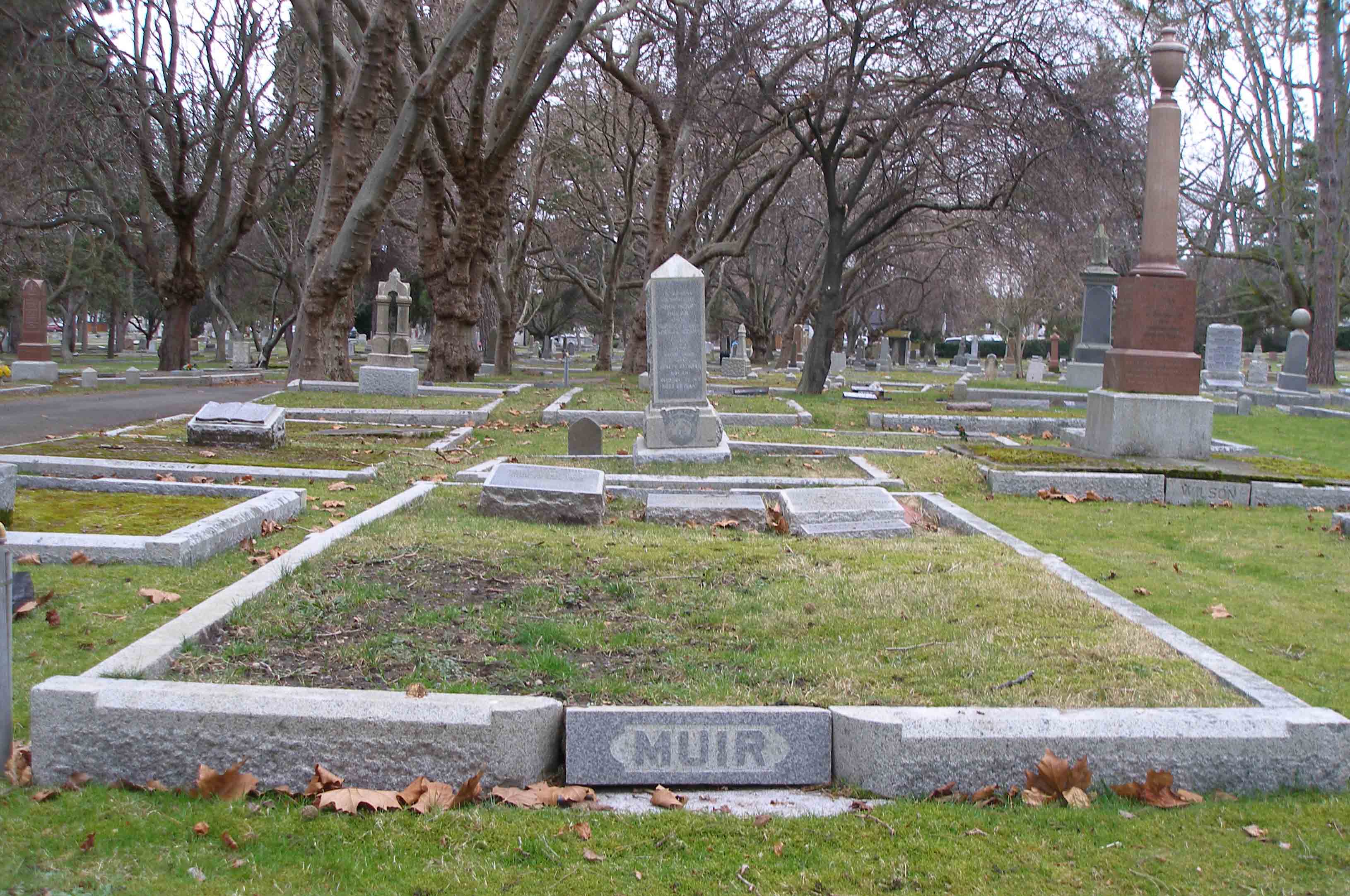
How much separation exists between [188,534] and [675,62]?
1704cm

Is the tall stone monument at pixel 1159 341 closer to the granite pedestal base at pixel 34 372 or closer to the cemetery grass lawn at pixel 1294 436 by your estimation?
the cemetery grass lawn at pixel 1294 436

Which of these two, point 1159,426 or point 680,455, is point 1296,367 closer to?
point 1159,426

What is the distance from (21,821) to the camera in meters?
3.57

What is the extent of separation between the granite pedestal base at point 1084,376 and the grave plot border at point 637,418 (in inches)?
521

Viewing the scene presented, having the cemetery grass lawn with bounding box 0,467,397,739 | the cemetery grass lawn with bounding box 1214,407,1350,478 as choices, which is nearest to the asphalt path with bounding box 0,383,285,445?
the cemetery grass lawn with bounding box 0,467,397,739

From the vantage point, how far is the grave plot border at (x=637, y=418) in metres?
17.2

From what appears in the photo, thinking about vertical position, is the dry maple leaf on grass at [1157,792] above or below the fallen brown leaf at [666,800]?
above

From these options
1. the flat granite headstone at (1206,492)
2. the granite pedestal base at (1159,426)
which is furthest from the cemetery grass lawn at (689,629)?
the granite pedestal base at (1159,426)

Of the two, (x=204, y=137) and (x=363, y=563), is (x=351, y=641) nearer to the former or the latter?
(x=363, y=563)

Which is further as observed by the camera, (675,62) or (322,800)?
(675,62)

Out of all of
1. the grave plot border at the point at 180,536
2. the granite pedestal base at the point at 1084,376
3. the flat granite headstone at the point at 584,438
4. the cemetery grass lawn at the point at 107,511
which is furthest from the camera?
the granite pedestal base at the point at 1084,376

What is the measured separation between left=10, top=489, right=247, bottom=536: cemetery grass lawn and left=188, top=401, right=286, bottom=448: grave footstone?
3.24 meters

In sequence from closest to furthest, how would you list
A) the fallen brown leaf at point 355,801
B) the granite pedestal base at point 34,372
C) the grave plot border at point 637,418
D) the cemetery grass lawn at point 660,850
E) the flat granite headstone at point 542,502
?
the cemetery grass lawn at point 660,850, the fallen brown leaf at point 355,801, the flat granite headstone at point 542,502, the grave plot border at point 637,418, the granite pedestal base at point 34,372

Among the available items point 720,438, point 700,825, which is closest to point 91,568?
point 700,825
